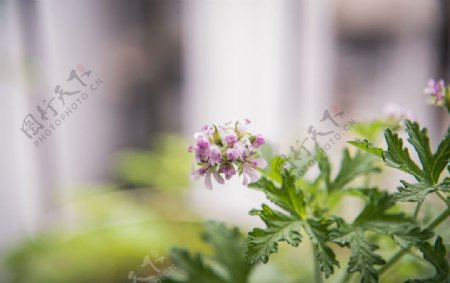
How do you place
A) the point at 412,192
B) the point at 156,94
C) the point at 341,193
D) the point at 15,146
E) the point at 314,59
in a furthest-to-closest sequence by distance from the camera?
the point at 156,94, the point at 314,59, the point at 15,146, the point at 341,193, the point at 412,192

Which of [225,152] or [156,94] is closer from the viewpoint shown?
[225,152]

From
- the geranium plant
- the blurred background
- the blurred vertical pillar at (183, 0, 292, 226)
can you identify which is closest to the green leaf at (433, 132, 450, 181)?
the geranium plant

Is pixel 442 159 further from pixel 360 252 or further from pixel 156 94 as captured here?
pixel 156 94

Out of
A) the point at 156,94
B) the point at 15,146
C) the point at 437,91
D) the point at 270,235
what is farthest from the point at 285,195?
the point at 156,94

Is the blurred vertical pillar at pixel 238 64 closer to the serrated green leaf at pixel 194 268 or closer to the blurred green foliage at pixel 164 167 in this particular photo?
the blurred green foliage at pixel 164 167

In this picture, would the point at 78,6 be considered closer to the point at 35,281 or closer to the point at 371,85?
the point at 35,281

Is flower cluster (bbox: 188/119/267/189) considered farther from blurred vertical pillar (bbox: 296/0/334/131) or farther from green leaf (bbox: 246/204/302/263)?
blurred vertical pillar (bbox: 296/0/334/131)

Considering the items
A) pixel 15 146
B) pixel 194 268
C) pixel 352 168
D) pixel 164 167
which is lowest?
pixel 164 167
